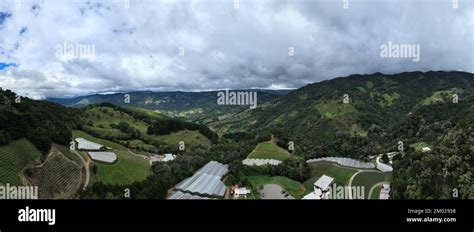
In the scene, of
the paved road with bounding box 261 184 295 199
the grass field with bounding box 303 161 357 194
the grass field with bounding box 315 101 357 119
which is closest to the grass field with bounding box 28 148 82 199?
the paved road with bounding box 261 184 295 199

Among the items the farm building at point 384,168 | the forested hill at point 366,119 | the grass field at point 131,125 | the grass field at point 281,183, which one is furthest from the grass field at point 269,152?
the grass field at point 131,125

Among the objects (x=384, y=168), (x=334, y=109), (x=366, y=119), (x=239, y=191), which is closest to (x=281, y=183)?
(x=239, y=191)

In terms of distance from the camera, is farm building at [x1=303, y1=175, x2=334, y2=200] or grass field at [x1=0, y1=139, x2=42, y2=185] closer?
grass field at [x1=0, y1=139, x2=42, y2=185]

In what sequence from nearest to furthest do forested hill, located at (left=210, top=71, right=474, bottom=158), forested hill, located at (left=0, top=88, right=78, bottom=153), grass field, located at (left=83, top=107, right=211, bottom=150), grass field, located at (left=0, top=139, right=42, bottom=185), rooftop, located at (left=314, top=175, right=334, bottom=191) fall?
grass field, located at (left=0, top=139, right=42, bottom=185)
rooftop, located at (left=314, top=175, right=334, bottom=191)
forested hill, located at (left=0, top=88, right=78, bottom=153)
forested hill, located at (left=210, top=71, right=474, bottom=158)
grass field, located at (left=83, top=107, right=211, bottom=150)

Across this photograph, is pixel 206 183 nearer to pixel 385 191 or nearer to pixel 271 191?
pixel 271 191

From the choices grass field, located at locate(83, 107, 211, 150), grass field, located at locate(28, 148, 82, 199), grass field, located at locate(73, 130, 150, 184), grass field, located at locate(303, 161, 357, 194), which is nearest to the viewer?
grass field, located at locate(28, 148, 82, 199)

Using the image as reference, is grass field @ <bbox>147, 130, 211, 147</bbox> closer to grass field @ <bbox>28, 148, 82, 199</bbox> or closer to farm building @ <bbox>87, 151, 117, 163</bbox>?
farm building @ <bbox>87, 151, 117, 163</bbox>
